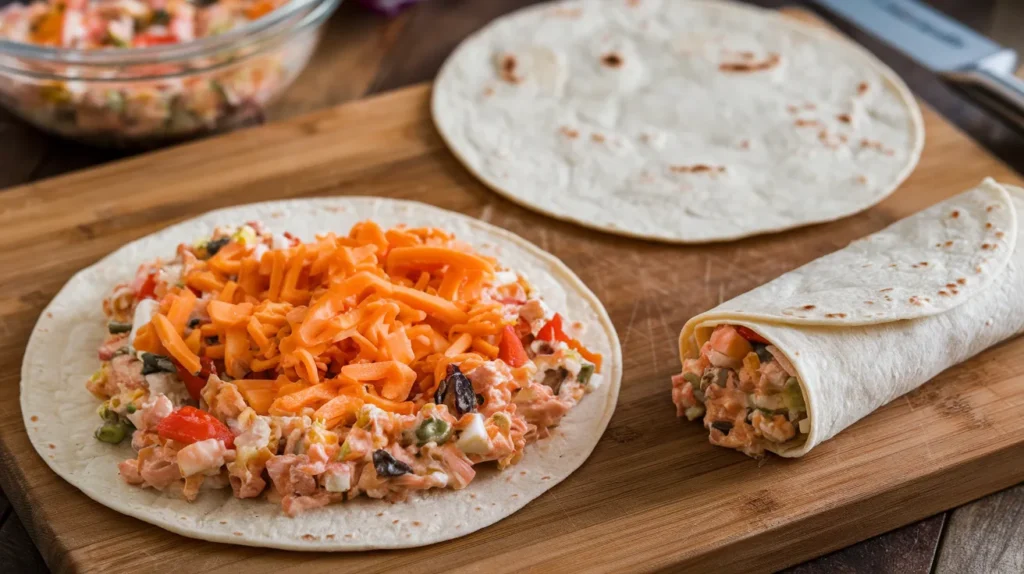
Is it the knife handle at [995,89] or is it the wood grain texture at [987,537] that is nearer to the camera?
the wood grain texture at [987,537]

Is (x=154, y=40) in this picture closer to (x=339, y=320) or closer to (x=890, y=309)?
(x=339, y=320)

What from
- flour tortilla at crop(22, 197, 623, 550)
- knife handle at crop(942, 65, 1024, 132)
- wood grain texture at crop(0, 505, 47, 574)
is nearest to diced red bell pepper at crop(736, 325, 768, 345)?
flour tortilla at crop(22, 197, 623, 550)

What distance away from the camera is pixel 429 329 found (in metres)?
3.07

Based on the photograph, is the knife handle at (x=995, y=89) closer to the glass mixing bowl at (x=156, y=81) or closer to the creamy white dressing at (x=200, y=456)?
the glass mixing bowl at (x=156, y=81)

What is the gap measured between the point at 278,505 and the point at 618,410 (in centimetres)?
106

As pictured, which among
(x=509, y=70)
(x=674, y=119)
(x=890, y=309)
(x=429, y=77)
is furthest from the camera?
(x=429, y=77)

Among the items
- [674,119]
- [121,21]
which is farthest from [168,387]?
[674,119]

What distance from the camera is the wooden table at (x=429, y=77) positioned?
Result: 2975 millimetres

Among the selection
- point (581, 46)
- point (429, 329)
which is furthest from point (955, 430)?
point (581, 46)

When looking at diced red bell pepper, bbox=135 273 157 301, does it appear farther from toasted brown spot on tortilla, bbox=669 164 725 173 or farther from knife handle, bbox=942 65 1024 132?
knife handle, bbox=942 65 1024 132

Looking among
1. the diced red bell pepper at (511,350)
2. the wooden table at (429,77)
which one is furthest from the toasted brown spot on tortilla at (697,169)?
the wooden table at (429,77)

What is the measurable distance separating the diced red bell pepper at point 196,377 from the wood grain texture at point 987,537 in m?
2.17

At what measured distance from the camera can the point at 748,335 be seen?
9.77ft

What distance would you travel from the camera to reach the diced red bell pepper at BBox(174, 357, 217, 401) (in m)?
3.04
